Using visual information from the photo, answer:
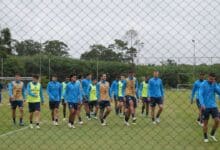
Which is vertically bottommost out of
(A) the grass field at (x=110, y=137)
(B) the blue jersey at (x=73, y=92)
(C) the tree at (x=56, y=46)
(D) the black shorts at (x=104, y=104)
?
(A) the grass field at (x=110, y=137)

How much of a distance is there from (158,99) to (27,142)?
21.0ft

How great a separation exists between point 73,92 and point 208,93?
5427 mm

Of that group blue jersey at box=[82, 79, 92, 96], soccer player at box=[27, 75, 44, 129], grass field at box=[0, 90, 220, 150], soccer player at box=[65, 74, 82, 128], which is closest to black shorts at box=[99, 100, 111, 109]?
grass field at box=[0, 90, 220, 150]

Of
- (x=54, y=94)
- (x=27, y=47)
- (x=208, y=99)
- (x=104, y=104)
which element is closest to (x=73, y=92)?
(x=54, y=94)

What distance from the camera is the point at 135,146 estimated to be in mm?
9711

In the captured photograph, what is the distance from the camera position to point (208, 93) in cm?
1076

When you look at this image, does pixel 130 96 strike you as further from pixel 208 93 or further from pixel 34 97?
pixel 208 93

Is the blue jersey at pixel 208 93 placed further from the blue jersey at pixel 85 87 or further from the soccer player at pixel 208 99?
the blue jersey at pixel 85 87

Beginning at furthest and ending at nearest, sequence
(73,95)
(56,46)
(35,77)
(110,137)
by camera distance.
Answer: (73,95), (35,77), (110,137), (56,46)

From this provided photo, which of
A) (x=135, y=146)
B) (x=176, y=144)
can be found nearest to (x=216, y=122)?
(x=176, y=144)

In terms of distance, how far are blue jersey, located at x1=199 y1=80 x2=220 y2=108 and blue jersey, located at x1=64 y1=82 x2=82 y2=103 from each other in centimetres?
523

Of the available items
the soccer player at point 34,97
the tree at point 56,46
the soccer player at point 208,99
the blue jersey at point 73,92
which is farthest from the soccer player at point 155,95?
the tree at point 56,46

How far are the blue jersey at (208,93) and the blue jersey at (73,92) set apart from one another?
5.23m

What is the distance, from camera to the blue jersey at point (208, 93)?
10.5 m
